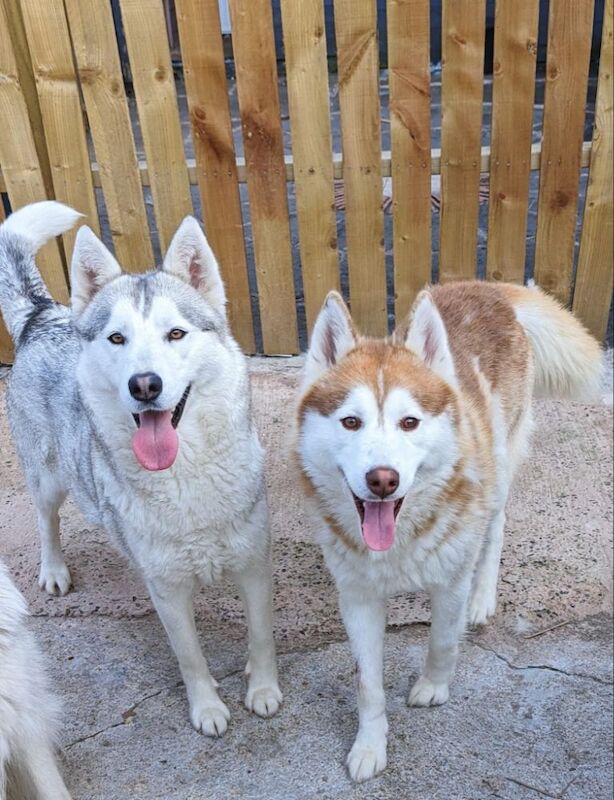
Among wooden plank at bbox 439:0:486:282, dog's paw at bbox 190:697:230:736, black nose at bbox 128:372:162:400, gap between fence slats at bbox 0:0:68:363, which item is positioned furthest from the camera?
gap between fence slats at bbox 0:0:68:363

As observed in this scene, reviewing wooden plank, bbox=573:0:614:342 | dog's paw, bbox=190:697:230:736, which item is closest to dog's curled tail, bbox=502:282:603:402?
wooden plank, bbox=573:0:614:342

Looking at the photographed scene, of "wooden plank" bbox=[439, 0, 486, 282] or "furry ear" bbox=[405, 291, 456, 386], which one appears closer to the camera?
"furry ear" bbox=[405, 291, 456, 386]

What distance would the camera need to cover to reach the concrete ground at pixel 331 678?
8.59 ft

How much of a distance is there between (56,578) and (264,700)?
1.10m

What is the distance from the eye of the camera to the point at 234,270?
4488 mm

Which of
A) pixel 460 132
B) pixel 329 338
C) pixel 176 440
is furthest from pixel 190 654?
pixel 460 132

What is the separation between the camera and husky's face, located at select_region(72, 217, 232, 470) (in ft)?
7.57

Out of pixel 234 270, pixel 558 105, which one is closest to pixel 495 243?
pixel 558 105

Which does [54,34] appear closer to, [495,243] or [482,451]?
[495,243]

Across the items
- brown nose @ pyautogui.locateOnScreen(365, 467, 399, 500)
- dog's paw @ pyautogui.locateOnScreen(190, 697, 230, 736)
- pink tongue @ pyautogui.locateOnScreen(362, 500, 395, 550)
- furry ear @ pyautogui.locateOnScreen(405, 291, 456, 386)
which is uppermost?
furry ear @ pyautogui.locateOnScreen(405, 291, 456, 386)

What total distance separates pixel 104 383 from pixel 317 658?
4.41ft

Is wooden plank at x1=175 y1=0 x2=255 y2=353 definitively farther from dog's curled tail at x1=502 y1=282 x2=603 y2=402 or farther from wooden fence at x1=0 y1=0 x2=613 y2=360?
dog's curled tail at x1=502 y1=282 x2=603 y2=402

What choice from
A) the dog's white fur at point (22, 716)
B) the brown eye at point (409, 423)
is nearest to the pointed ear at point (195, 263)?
the brown eye at point (409, 423)

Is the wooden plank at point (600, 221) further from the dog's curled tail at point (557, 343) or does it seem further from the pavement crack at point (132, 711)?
the pavement crack at point (132, 711)
